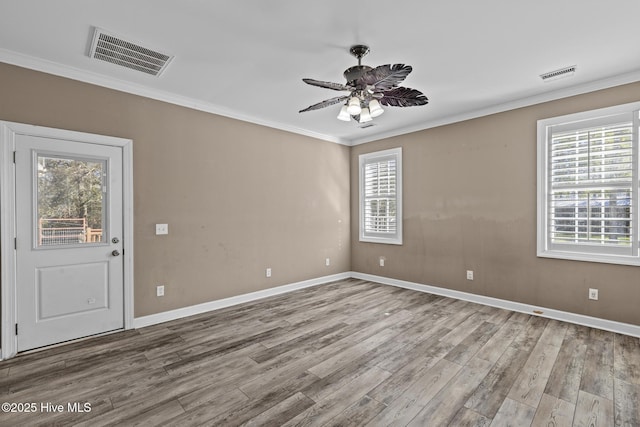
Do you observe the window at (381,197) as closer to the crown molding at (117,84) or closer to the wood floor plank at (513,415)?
the crown molding at (117,84)

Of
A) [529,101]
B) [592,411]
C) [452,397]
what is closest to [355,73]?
[452,397]

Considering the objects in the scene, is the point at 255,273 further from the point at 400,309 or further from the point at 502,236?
the point at 502,236

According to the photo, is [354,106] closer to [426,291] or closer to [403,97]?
[403,97]

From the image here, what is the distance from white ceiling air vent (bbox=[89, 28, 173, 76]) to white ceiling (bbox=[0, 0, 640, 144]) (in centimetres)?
8

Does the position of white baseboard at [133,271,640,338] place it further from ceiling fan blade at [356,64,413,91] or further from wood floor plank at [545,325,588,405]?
ceiling fan blade at [356,64,413,91]

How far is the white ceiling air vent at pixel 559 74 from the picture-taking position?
124 inches

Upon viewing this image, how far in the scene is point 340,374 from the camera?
8.21ft

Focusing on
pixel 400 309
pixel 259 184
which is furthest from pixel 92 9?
pixel 400 309

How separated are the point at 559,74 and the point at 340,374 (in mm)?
3762

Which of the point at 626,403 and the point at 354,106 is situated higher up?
the point at 354,106

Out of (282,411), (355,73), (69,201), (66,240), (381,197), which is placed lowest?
(282,411)

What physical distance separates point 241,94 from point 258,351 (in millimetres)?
2949

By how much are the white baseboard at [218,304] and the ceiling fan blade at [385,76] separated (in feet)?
10.9

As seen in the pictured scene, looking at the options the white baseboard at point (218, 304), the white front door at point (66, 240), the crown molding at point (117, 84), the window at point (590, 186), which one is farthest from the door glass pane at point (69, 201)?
the window at point (590, 186)
